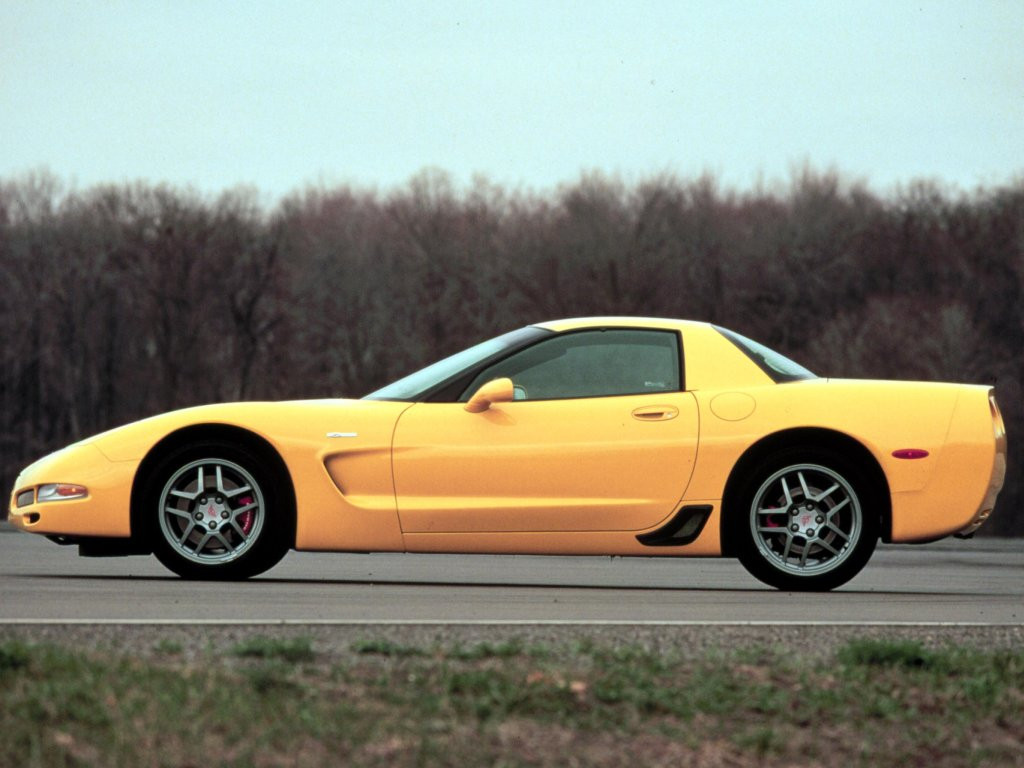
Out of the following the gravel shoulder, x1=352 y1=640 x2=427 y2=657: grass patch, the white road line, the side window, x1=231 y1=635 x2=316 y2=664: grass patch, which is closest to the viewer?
x1=231 y1=635 x2=316 y2=664: grass patch

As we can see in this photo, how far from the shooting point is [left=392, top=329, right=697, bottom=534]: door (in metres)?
8.89

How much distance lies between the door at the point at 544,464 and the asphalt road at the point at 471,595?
42 cm

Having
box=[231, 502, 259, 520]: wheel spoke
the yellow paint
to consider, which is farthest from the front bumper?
box=[231, 502, 259, 520]: wheel spoke

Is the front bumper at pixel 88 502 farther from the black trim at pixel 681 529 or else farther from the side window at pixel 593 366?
the black trim at pixel 681 529

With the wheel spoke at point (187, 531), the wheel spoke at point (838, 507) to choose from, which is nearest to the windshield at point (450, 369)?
the wheel spoke at point (187, 531)

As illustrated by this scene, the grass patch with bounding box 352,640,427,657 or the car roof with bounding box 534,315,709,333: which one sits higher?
the car roof with bounding box 534,315,709,333

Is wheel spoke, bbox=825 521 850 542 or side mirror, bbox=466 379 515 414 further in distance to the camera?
wheel spoke, bbox=825 521 850 542

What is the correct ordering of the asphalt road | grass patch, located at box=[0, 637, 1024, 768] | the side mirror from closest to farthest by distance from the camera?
A: grass patch, located at box=[0, 637, 1024, 768]
the asphalt road
the side mirror

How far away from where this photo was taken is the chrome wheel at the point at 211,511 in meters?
8.93

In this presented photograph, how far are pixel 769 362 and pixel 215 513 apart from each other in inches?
130

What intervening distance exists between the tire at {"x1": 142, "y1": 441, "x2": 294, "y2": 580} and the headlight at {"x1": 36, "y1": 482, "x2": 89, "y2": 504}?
1.29 ft

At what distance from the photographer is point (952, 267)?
64875 mm

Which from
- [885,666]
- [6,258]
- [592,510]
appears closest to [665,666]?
[885,666]

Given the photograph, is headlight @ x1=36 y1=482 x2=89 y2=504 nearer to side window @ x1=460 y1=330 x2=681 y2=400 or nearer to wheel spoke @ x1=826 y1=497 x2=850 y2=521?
side window @ x1=460 y1=330 x2=681 y2=400
